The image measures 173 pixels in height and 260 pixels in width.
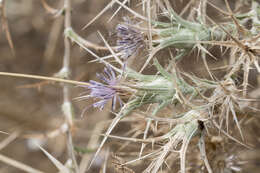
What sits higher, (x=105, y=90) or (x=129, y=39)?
(x=129, y=39)

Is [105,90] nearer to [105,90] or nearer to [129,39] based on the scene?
[105,90]

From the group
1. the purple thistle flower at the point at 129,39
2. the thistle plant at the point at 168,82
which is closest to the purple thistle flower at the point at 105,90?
the thistle plant at the point at 168,82

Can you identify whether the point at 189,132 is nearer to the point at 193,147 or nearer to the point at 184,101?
the point at 184,101

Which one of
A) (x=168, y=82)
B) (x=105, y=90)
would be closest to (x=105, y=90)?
(x=105, y=90)

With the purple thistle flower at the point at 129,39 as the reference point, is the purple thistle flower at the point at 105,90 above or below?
below

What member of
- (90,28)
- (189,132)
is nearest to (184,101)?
(189,132)

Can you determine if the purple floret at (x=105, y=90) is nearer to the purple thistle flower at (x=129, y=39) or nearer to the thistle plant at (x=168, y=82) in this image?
the thistle plant at (x=168, y=82)

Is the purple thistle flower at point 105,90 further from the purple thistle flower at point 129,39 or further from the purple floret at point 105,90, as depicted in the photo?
the purple thistle flower at point 129,39

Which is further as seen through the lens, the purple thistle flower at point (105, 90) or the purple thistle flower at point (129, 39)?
the purple thistle flower at point (129, 39)

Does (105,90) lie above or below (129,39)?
below

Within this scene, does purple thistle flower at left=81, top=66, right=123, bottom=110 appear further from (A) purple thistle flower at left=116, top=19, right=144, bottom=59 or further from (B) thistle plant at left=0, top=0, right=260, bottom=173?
(A) purple thistle flower at left=116, top=19, right=144, bottom=59

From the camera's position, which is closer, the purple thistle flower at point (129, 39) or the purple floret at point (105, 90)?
the purple floret at point (105, 90)
